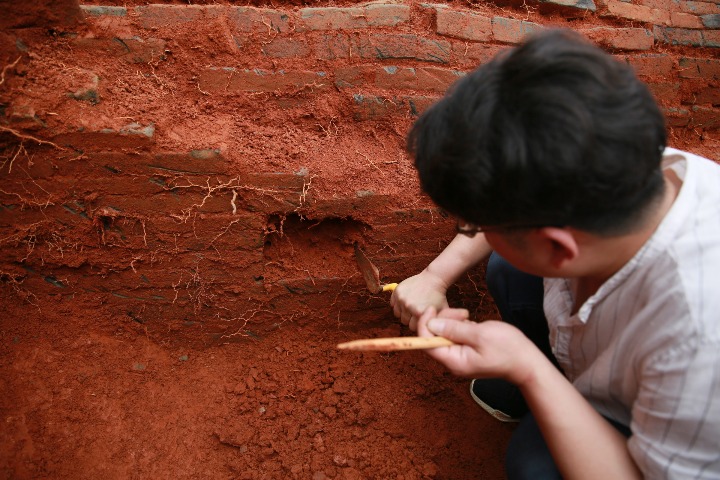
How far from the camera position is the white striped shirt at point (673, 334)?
93 cm

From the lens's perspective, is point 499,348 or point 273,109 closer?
point 499,348

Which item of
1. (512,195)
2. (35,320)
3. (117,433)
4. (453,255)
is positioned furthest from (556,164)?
(35,320)

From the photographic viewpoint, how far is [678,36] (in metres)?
2.48

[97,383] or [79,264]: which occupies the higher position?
[79,264]

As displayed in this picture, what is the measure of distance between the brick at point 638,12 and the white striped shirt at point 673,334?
1552 millimetres

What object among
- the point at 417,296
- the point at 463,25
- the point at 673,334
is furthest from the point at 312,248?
the point at 673,334

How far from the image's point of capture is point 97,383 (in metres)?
1.85

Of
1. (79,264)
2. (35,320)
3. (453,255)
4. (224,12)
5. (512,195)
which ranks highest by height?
(224,12)

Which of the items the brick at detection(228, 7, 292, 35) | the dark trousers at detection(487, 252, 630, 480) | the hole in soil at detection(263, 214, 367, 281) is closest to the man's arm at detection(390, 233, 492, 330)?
the dark trousers at detection(487, 252, 630, 480)

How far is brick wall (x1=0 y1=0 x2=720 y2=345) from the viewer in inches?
62.2

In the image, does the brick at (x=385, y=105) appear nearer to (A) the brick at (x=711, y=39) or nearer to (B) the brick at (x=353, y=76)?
(B) the brick at (x=353, y=76)

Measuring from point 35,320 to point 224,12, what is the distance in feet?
4.54

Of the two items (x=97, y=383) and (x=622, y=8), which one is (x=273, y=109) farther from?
(x=622, y=8)

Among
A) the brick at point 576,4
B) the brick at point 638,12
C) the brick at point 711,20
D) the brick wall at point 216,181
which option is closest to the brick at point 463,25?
the brick wall at point 216,181
